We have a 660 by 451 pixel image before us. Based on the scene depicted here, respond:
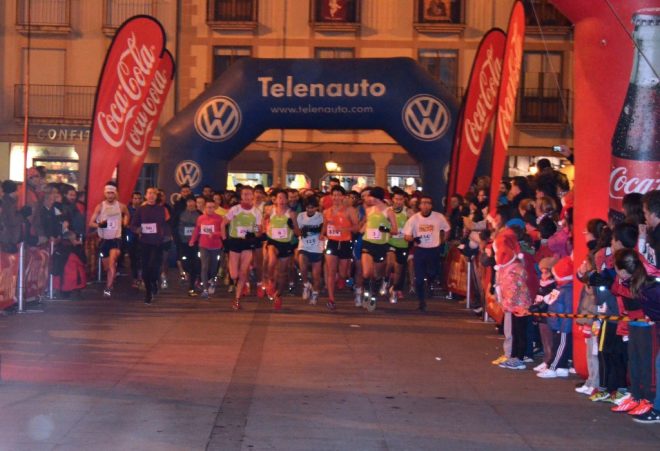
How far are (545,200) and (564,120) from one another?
23.5 meters

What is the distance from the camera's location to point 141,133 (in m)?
19.3

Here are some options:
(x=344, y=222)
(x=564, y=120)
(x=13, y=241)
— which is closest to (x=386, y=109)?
(x=344, y=222)

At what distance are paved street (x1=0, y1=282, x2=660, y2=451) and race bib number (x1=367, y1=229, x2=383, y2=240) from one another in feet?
6.96

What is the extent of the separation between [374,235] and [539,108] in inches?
785

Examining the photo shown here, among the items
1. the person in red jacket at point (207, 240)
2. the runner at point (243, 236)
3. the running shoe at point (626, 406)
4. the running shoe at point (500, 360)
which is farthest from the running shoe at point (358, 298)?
the running shoe at point (626, 406)

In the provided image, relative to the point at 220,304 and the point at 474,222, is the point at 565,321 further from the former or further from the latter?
the point at 220,304

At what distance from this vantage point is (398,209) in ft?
57.5

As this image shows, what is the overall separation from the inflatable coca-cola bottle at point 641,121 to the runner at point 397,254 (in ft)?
22.4

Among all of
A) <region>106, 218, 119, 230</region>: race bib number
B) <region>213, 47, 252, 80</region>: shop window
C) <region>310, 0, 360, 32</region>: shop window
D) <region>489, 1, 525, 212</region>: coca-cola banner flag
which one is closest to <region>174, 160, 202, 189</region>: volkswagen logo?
<region>106, 218, 119, 230</region>: race bib number

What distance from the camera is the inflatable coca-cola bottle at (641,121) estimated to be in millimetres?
9562

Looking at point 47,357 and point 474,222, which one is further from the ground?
point 474,222

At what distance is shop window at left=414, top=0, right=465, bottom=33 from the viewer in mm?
34719

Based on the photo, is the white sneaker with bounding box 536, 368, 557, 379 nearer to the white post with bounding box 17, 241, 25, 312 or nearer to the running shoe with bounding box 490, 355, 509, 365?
the running shoe with bounding box 490, 355, 509, 365

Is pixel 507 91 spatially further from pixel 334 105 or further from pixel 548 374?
pixel 334 105
